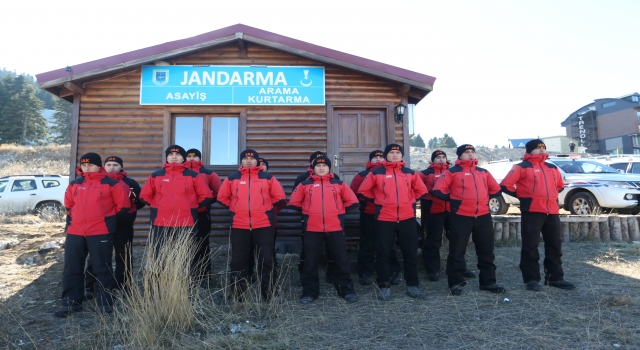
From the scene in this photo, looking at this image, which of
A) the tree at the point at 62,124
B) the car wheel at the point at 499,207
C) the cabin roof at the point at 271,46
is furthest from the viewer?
the tree at the point at 62,124

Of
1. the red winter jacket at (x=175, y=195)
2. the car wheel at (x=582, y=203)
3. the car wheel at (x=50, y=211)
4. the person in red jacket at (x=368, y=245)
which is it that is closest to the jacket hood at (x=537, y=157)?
the person in red jacket at (x=368, y=245)

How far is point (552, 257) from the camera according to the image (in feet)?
16.6

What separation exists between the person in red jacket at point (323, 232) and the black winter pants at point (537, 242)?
2302mm

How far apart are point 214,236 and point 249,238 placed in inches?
111

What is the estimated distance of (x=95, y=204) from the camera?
4469 millimetres

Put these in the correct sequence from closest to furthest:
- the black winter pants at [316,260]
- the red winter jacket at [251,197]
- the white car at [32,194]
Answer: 1. the red winter jacket at [251,197]
2. the black winter pants at [316,260]
3. the white car at [32,194]

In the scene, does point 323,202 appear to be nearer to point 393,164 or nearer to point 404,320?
point 393,164

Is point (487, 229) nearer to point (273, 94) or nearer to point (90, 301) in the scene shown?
point (273, 94)

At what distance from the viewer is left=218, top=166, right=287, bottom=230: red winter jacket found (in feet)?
15.3

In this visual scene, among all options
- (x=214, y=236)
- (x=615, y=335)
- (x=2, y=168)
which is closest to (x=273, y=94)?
(x=214, y=236)

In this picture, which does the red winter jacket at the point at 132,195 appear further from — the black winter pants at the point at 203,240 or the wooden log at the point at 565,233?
the wooden log at the point at 565,233

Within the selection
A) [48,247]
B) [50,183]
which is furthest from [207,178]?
[50,183]

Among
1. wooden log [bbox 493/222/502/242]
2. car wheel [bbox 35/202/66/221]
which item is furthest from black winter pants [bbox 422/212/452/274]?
car wheel [bbox 35/202/66/221]

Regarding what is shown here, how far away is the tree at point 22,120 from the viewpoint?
3688cm
